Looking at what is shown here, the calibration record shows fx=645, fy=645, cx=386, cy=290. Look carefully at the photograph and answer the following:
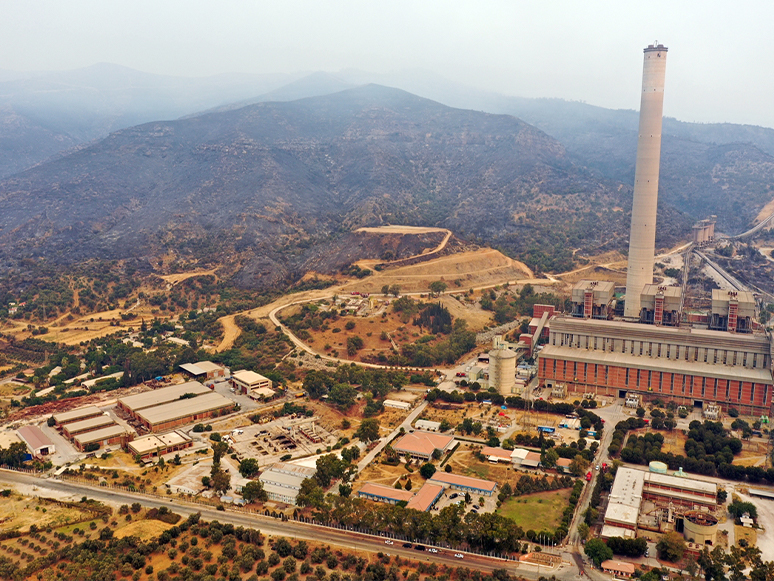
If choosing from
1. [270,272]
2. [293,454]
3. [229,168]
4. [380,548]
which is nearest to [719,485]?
[380,548]

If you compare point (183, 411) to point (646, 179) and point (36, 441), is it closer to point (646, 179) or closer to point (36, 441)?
point (36, 441)

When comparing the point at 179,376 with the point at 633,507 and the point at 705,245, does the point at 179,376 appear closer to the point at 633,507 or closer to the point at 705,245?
the point at 633,507

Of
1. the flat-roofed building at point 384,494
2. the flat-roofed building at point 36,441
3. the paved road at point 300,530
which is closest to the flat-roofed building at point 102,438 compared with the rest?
the flat-roofed building at point 36,441

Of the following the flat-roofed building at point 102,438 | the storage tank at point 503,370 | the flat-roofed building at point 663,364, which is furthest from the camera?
the storage tank at point 503,370

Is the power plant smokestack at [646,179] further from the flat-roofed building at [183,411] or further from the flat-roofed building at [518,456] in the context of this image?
the flat-roofed building at [183,411]

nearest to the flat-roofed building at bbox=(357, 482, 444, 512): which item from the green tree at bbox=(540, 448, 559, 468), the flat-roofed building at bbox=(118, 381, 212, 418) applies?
the green tree at bbox=(540, 448, 559, 468)

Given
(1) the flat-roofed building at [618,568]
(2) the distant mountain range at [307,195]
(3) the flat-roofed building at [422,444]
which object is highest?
(2) the distant mountain range at [307,195]

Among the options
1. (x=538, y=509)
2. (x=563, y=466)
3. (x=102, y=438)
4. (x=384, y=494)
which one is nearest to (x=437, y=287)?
(x=563, y=466)
